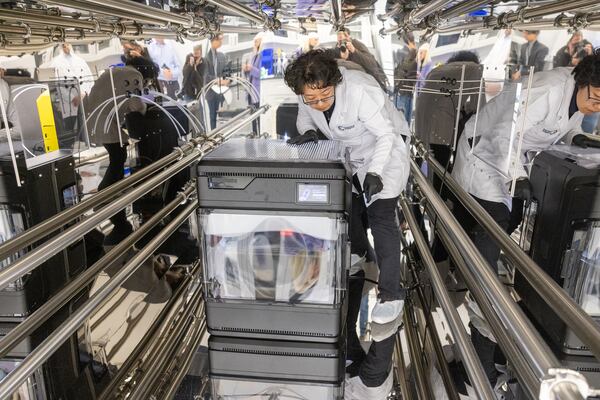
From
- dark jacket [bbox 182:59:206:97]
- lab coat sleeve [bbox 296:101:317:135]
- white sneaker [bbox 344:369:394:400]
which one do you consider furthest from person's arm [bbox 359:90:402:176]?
dark jacket [bbox 182:59:206:97]

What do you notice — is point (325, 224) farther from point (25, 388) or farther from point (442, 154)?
point (442, 154)

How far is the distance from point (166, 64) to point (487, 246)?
5.87 feet

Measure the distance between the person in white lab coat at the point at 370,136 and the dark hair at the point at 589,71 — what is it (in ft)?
2.16

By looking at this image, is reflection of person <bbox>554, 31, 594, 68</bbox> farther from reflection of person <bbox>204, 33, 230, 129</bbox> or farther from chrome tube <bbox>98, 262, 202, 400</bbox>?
chrome tube <bbox>98, 262, 202, 400</bbox>

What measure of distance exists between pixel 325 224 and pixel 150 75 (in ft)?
4.67

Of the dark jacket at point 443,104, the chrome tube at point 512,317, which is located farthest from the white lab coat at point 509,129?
the chrome tube at point 512,317

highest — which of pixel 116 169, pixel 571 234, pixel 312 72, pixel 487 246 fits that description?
pixel 312 72

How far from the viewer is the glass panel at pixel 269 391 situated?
4.21 ft

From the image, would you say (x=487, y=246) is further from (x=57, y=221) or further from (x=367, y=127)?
(x=57, y=221)

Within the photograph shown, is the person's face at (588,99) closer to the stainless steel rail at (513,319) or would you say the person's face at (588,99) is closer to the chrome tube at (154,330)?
the stainless steel rail at (513,319)

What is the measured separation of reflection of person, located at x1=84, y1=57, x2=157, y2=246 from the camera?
1.97m

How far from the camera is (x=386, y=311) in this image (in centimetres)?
174

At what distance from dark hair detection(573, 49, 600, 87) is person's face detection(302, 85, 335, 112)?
2.95 feet

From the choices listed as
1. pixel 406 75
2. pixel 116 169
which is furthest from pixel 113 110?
pixel 406 75
